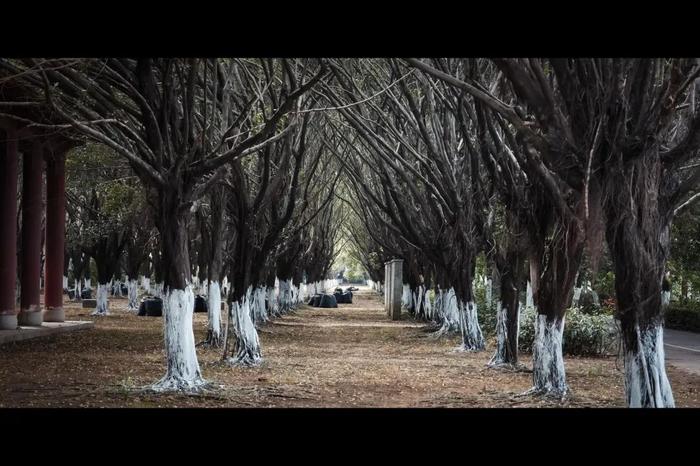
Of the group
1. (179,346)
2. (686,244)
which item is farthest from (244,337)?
(686,244)

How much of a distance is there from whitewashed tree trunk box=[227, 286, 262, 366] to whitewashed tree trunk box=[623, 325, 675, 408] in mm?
9833

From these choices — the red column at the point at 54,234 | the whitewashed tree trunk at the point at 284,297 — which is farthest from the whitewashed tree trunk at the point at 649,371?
the whitewashed tree trunk at the point at 284,297

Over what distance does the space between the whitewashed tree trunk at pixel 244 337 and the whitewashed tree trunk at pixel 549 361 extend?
6314mm

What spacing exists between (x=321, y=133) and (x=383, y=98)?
498 centimetres

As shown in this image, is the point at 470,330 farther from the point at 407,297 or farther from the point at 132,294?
the point at 407,297

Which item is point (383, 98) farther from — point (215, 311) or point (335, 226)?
point (335, 226)

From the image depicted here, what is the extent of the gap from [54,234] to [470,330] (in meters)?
13.9

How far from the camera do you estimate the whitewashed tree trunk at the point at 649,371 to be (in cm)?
967

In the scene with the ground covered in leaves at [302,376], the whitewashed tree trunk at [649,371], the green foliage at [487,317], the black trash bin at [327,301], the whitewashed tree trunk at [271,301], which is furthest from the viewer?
the black trash bin at [327,301]

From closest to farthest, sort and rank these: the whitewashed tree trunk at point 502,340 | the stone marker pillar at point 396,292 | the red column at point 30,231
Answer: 1. the whitewashed tree trunk at point 502,340
2. the red column at point 30,231
3. the stone marker pillar at point 396,292

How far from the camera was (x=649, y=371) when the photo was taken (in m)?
9.71

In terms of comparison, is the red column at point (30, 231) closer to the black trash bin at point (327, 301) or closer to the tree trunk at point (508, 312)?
the tree trunk at point (508, 312)

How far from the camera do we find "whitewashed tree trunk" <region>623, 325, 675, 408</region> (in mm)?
9672
